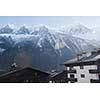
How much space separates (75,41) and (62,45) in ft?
0.67

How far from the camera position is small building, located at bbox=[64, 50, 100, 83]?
298cm

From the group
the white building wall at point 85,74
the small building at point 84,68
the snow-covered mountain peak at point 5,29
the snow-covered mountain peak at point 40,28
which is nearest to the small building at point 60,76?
the small building at point 84,68

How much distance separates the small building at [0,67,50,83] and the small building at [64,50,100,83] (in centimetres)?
35

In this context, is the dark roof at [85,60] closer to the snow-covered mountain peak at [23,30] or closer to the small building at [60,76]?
the small building at [60,76]

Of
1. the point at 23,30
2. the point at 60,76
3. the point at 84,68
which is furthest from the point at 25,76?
the point at 84,68

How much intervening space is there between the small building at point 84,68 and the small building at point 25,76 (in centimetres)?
A: 35

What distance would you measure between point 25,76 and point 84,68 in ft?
2.78

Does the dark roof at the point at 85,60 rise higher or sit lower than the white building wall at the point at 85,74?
higher

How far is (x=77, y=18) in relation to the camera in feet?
10.2

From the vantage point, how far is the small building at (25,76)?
9.95 feet
